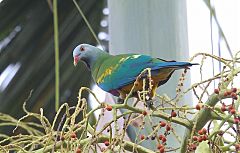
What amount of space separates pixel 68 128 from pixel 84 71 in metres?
0.71

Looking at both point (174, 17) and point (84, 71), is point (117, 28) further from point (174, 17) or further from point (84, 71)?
point (84, 71)

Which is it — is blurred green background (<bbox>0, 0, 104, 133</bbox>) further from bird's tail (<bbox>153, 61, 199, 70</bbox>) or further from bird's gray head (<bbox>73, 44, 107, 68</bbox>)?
bird's tail (<bbox>153, 61, 199, 70</bbox>)

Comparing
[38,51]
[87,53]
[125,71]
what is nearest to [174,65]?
[125,71]

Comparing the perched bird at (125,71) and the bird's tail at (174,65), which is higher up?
the bird's tail at (174,65)

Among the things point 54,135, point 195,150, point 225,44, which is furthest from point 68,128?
point 225,44

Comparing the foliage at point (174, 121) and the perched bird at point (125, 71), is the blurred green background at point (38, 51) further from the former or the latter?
the foliage at point (174, 121)

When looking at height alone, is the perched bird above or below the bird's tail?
below

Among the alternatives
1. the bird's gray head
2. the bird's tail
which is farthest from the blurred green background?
the bird's tail

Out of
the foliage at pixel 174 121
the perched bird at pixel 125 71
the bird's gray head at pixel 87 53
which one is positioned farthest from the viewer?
the bird's gray head at pixel 87 53

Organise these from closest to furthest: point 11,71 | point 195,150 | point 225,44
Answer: point 195,150 → point 225,44 → point 11,71

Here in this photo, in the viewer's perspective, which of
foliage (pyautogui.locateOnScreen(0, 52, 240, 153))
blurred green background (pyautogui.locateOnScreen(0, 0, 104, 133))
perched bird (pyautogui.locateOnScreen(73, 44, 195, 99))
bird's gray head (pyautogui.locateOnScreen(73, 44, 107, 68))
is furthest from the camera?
blurred green background (pyautogui.locateOnScreen(0, 0, 104, 133))

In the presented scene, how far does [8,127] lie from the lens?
4.73 feet

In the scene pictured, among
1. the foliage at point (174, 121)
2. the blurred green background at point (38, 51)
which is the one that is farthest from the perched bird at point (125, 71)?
the blurred green background at point (38, 51)

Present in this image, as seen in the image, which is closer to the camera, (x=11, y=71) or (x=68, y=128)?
(x=68, y=128)
